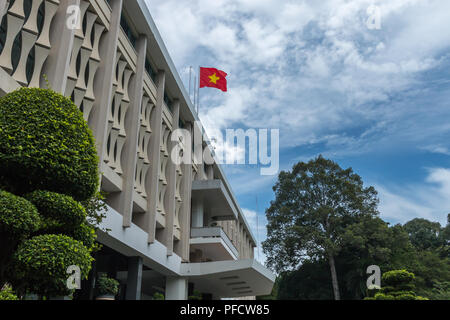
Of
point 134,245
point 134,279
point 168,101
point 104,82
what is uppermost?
point 168,101

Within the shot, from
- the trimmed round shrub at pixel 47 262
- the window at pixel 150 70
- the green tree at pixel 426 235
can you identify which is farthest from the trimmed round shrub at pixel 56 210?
the green tree at pixel 426 235

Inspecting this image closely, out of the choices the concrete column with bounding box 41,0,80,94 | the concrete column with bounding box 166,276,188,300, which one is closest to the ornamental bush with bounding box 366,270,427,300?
the concrete column with bounding box 166,276,188,300

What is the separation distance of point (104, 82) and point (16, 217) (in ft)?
34.7

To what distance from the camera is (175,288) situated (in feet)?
81.9

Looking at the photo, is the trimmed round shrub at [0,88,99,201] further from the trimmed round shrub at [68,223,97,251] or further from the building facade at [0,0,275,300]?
the building facade at [0,0,275,300]

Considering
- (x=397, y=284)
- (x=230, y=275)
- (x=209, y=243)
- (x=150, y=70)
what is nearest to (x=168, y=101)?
(x=150, y=70)

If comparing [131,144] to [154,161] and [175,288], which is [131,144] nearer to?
[154,161]

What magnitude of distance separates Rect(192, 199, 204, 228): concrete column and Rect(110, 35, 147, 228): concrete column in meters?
12.4

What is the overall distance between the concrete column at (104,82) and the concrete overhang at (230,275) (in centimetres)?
1161

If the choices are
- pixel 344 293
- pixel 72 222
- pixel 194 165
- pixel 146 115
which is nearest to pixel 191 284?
pixel 194 165

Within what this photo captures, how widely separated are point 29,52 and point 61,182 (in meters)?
7.90
